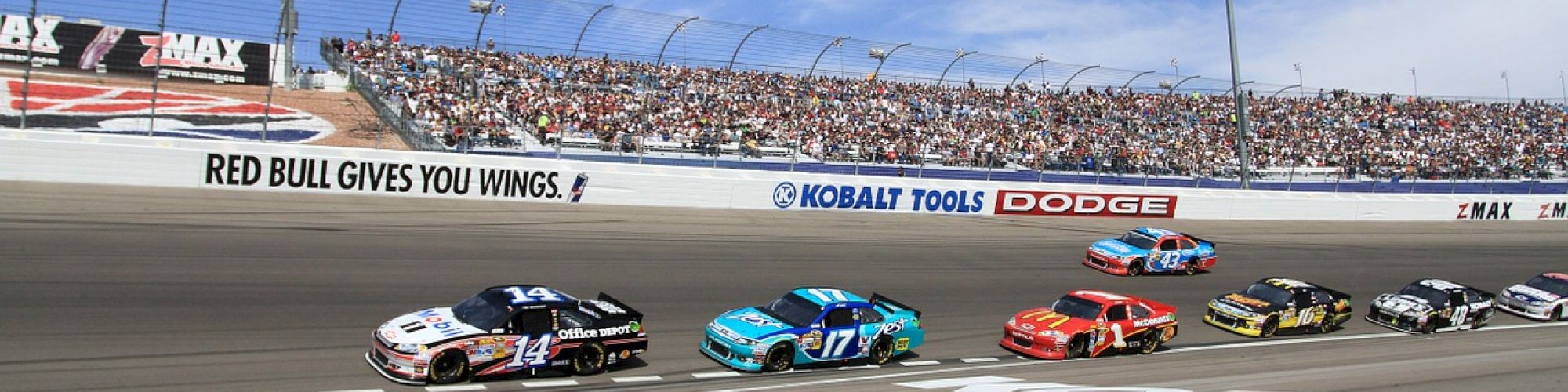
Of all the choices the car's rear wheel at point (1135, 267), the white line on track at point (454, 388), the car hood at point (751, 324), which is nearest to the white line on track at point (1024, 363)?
the car hood at point (751, 324)

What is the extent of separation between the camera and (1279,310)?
1675cm

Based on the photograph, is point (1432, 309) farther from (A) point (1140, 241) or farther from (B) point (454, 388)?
(B) point (454, 388)

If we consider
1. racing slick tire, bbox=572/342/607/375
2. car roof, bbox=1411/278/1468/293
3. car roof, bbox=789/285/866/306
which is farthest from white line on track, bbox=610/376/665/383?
car roof, bbox=1411/278/1468/293

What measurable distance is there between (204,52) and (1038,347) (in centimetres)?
2025

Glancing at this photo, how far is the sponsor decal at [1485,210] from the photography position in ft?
118

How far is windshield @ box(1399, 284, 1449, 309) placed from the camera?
18266 millimetres

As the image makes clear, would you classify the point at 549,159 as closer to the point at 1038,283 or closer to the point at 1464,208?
the point at 1038,283

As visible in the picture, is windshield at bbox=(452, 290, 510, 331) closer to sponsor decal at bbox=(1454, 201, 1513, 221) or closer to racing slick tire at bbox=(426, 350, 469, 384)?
racing slick tire at bbox=(426, 350, 469, 384)

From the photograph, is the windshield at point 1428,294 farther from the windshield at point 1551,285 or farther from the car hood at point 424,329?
the car hood at point 424,329

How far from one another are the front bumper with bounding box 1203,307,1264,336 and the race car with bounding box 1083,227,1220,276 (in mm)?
3534

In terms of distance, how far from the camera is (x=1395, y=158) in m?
41.1

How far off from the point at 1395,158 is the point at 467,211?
119 ft

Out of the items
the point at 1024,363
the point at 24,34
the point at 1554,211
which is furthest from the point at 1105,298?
the point at 1554,211

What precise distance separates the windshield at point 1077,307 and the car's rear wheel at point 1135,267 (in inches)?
240
